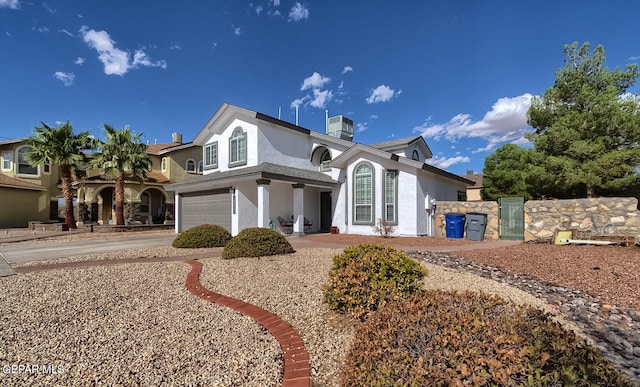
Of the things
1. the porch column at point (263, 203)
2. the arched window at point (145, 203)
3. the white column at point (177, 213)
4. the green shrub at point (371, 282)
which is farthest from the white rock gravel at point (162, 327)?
the arched window at point (145, 203)

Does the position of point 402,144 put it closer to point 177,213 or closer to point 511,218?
point 511,218

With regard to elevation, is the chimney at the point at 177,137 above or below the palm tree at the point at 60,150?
above

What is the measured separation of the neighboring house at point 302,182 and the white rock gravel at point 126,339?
30.2ft

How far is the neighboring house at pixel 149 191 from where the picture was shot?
23844 millimetres

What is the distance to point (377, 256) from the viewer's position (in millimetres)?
4082

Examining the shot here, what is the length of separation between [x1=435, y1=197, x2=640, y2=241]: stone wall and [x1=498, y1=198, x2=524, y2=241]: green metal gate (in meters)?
0.16

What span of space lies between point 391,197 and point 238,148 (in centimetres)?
922

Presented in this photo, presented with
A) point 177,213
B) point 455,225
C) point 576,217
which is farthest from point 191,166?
point 576,217

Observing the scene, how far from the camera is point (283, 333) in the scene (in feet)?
11.2

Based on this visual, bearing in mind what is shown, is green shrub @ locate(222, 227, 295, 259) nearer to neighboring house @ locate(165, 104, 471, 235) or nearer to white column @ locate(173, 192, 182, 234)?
neighboring house @ locate(165, 104, 471, 235)

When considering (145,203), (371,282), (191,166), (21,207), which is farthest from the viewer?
(191,166)

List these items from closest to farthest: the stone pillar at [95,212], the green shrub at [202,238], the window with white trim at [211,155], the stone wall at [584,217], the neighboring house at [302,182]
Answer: the green shrub at [202,238] < the stone wall at [584,217] < the neighboring house at [302,182] < the window with white trim at [211,155] < the stone pillar at [95,212]

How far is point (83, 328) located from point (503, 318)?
448cm

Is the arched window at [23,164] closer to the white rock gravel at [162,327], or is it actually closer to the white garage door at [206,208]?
the white garage door at [206,208]
